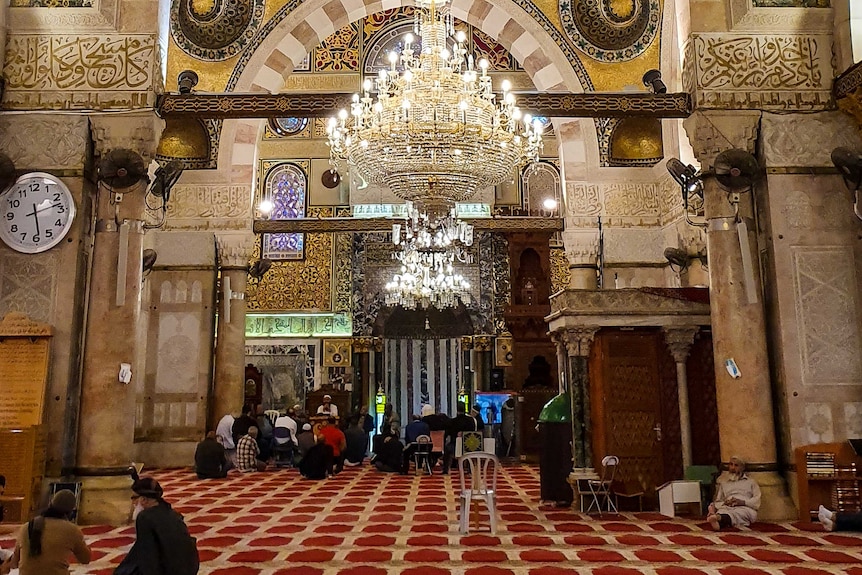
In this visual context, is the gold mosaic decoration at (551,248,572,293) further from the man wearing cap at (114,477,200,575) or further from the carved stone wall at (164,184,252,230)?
the man wearing cap at (114,477,200,575)

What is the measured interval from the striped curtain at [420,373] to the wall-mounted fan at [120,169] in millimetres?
9558

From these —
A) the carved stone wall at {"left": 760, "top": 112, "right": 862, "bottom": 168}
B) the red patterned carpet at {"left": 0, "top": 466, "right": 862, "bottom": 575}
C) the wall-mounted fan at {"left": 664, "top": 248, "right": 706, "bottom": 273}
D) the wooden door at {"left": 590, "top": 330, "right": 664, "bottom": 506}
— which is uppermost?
the carved stone wall at {"left": 760, "top": 112, "right": 862, "bottom": 168}

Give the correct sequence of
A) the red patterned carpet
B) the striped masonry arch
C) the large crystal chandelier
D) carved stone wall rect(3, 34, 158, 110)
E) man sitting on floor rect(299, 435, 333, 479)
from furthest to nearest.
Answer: the striped masonry arch → man sitting on floor rect(299, 435, 333, 479) → the large crystal chandelier → carved stone wall rect(3, 34, 158, 110) → the red patterned carpet

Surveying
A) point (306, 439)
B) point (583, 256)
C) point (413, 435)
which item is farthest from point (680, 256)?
point (306, 439)

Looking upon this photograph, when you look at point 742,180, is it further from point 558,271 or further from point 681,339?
point 558,271

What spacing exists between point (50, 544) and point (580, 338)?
427 cm

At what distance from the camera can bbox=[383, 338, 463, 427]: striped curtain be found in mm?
14594

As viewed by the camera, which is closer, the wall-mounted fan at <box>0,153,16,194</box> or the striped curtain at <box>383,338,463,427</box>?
the wall-mounted fan at <box>0,153,16,194</box>

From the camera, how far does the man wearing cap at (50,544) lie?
2.35 meters

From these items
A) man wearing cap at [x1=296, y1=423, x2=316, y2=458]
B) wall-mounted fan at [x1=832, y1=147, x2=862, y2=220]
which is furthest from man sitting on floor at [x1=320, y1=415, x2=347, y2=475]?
wall-mounted fan at [x1=832, y1=147, x2=862, y2=220]

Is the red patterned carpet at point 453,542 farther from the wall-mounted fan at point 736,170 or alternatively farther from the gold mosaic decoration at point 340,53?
the gold mosaic decoration at point 340,53

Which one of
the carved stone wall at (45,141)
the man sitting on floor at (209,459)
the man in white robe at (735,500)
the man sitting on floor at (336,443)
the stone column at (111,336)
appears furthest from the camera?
the man sitting on floor at (336,443)

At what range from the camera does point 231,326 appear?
9.05 metres

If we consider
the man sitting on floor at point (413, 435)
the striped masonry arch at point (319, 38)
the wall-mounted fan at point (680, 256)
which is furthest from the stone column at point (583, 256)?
the man sitting on floor at point (413, 435)
